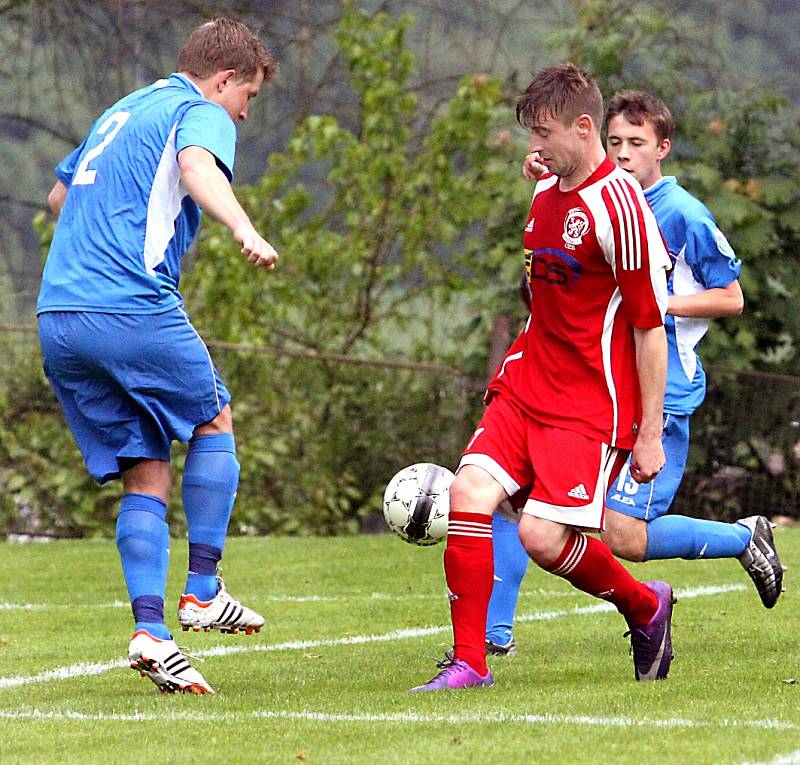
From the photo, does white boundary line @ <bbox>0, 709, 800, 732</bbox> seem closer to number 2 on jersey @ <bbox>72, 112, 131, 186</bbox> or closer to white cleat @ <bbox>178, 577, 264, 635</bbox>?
white cleat @ <bbox>178, 577, 264, 635</bbox>

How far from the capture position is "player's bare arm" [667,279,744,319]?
553cm

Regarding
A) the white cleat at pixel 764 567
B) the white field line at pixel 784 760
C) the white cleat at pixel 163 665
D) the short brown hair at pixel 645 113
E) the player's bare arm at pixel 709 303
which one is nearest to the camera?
the white field line at pixel 784 760

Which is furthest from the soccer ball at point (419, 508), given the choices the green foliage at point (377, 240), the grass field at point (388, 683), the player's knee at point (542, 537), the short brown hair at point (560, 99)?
the green foliage at point (377, 240)

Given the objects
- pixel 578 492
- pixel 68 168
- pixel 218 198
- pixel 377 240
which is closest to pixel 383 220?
pixel 377 240

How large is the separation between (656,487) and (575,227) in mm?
1363

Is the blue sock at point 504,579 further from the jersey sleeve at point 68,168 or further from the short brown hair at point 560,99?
the jersey sleeve at point 68,168

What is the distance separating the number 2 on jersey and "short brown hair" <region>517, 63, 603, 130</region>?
1236 mm

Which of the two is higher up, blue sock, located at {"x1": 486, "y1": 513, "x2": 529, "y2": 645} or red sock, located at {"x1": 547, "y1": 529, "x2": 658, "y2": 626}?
red sock, located at {"x1": 547, "y1": 529, "x2": 658, "y2": 626}

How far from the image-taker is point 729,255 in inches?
225

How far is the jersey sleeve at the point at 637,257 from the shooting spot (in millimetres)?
4527

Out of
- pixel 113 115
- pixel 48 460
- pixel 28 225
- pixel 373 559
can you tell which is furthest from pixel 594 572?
pixel 28 225

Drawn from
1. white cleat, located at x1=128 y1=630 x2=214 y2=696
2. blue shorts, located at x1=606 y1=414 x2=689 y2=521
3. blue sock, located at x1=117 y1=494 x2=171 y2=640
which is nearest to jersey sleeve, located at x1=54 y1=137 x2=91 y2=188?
blue sock, located at x1=117 y1=494 x2=171 y2=640

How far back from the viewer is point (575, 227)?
4617 mm

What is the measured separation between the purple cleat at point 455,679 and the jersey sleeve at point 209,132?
5.22 ft
